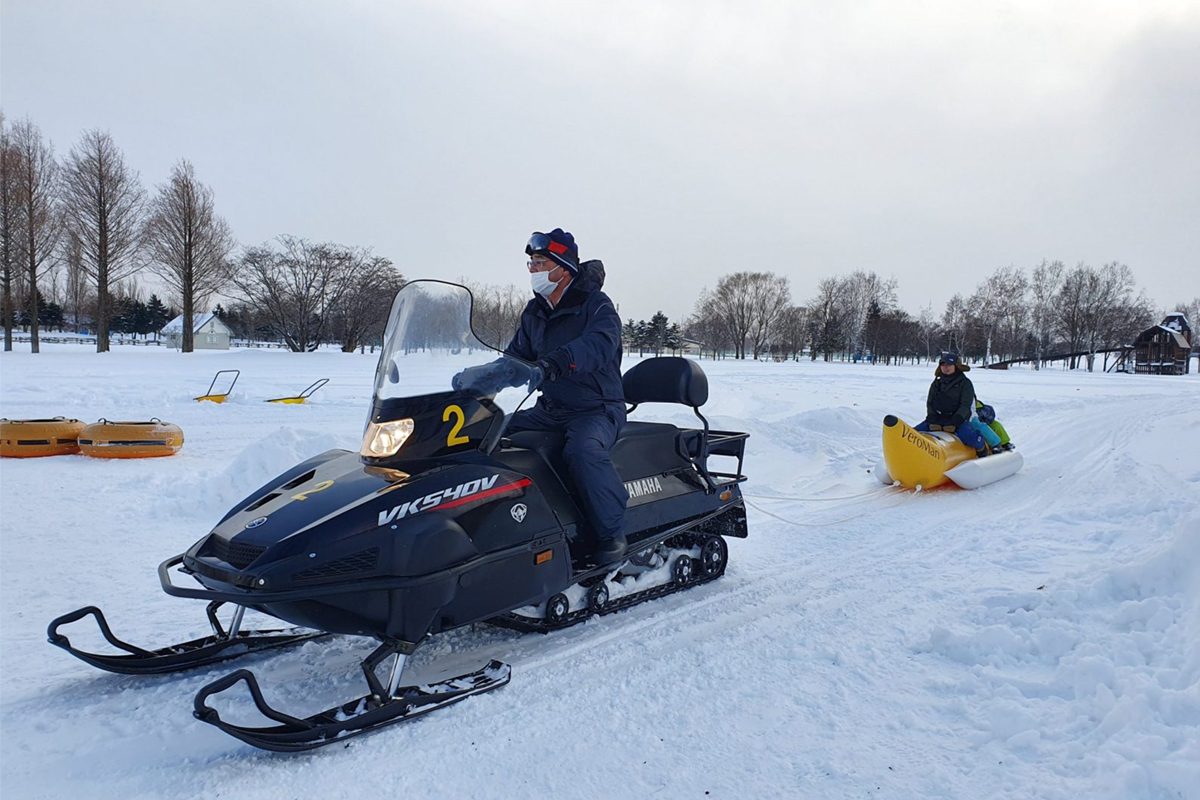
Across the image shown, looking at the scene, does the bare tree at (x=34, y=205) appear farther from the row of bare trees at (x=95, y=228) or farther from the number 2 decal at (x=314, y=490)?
the number 2 decal at (x=314, y=490)

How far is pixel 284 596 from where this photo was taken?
2.41m

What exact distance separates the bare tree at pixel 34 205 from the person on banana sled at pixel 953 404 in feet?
111

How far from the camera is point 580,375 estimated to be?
11.8 ft

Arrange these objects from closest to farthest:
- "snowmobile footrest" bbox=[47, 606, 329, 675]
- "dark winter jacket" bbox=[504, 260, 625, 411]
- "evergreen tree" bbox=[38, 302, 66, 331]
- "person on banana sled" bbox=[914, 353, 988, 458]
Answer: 1. "snowmobile footrest" bbox=[47, 606, 329, 675]
2. "dark winter jacket" bbox=[504, 260, 625, 411]
3. "person on banana sled" bbox=[914, 353, 988, 458]
4. "evergreen tree" bbox=[38, 302, 66, 331]

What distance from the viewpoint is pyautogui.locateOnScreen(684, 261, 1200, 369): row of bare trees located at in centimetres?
5416

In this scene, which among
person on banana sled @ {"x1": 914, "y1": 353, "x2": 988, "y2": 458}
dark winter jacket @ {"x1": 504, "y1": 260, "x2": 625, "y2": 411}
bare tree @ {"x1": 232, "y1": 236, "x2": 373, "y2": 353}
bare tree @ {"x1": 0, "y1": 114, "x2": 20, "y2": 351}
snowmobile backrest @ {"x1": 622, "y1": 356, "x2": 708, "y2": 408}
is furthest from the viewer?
bare tree @ {"x1": 232, "y1": 236, "x2": 373, "y2": 353}

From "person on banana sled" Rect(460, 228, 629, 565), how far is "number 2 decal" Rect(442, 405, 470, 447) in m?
0.37

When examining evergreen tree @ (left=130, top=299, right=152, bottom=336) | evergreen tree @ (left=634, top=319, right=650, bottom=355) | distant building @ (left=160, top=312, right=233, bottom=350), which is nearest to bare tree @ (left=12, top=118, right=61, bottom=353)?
distant building @ (left=160, top=312, right=233, bottom=350)

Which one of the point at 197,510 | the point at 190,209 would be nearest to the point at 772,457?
the point at 197,510

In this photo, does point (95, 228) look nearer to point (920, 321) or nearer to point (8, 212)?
point (8, 212)

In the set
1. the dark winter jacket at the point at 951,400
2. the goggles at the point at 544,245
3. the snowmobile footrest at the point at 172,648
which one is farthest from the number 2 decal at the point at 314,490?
the dark winter jacket at the point at 951,400

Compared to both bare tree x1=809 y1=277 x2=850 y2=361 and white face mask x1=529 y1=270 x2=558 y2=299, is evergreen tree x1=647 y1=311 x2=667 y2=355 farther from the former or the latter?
white face mask x1=529 y1=270 x2=558 y2=299

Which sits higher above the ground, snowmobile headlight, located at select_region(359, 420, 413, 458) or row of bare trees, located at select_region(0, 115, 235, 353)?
row of bare trees, located at select_region(0, 115, 235, 353)

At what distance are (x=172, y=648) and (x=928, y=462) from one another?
6.52 metres
